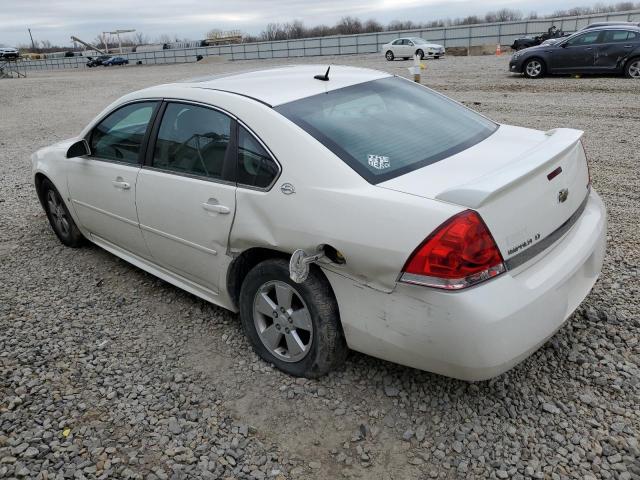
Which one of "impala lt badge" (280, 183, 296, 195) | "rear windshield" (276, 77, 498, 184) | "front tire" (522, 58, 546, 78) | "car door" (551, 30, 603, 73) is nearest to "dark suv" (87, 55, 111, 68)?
"front tire" (522, 58, 546, 78)

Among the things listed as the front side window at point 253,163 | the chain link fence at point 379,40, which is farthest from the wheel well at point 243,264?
the chain link fence at point 379,40

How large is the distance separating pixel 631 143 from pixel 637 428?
6.36 m

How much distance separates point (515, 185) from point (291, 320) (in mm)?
1328

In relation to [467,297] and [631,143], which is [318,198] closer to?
[467,297]

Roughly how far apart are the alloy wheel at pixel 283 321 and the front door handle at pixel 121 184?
4.50ft

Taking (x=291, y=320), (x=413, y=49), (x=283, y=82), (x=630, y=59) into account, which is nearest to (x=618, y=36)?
(x=630, y=59)

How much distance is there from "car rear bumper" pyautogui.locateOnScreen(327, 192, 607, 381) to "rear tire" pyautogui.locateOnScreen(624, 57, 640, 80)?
14.7 m

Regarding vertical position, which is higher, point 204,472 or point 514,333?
point 514,333

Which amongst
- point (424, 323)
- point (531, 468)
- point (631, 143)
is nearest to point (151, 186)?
point (424, 323)

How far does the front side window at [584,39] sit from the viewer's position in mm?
15109

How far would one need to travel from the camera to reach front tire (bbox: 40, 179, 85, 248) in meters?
4.89

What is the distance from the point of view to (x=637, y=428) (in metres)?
2.47

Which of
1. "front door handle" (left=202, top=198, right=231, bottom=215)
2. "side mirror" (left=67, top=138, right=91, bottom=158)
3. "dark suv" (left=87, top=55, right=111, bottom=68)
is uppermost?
"side mirror" (left=67, top=138, right=91, bottom=158)

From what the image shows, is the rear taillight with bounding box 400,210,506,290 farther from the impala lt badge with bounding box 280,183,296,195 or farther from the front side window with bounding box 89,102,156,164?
the front side window with bounding box 89,102,156,164
